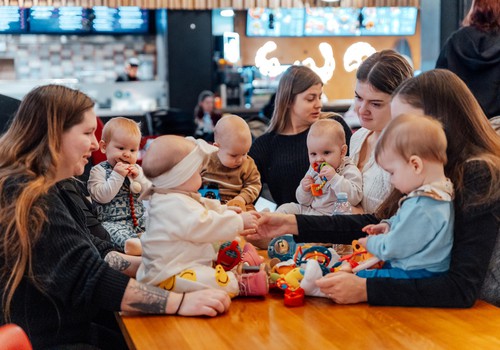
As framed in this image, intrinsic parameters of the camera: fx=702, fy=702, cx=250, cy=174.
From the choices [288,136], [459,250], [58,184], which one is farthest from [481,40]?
[58,184]

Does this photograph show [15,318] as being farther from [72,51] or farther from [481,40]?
[72,51]

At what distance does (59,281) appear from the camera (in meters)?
2.03

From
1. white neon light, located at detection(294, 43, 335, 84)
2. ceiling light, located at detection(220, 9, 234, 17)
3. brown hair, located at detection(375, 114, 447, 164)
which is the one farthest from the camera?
white neon light, located at detection(294, 43, 335, 84)

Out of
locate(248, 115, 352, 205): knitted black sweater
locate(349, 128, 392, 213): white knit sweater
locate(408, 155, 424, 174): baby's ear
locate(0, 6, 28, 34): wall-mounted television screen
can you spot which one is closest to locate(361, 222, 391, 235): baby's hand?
locate(408, 155, 424, 174): baby's ear

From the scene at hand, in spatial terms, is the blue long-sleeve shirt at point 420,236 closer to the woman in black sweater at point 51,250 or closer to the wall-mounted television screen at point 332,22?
the woman in black sweater at point 51,250

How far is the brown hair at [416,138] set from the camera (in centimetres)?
195

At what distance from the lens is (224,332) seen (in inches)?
74.5

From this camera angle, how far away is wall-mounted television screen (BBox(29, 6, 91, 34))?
10.9 metres

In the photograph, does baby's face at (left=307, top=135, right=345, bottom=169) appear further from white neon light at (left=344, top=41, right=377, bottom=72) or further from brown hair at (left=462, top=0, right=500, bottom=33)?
white neon light at (left=344, top=41, right=377, bottom=72)

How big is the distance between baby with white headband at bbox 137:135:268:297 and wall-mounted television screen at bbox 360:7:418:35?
35.5 feet

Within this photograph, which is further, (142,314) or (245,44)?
(245,44)

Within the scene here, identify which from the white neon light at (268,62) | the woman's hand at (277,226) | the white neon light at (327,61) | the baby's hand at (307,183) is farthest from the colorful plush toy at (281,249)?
the white neon light at (327,61)

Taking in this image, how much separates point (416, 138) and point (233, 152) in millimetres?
1516

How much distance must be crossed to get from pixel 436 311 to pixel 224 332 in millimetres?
627
